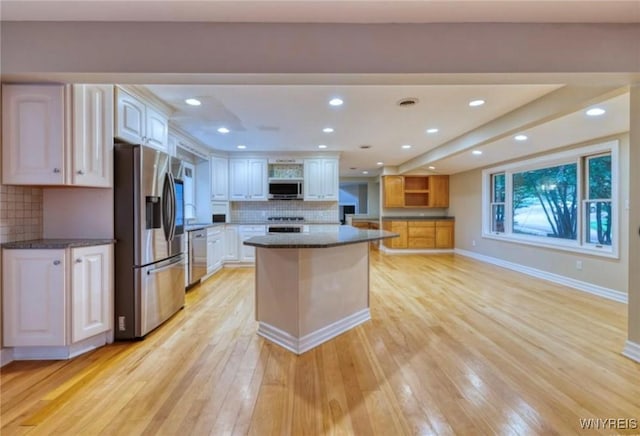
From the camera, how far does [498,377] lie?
2037 mm

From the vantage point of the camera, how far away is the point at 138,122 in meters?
2.90

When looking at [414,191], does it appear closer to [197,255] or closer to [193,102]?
[197,255]

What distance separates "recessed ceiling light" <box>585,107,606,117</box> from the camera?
2.92 metres

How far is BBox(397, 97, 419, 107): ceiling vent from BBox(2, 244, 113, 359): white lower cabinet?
10.8 feet

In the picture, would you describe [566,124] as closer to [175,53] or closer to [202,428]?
[175,53]

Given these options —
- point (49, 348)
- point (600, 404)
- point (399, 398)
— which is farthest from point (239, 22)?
point (600, 404)

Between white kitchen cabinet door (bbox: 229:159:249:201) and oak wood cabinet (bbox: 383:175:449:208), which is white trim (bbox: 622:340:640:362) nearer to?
white kitchen cabinet door (bbox: 229:159:249:201)

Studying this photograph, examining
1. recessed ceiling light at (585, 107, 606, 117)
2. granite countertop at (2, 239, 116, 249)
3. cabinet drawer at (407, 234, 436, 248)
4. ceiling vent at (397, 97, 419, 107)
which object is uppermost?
ceiling vent at (397, 97, 419, 107)

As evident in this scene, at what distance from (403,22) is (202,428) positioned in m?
2.69

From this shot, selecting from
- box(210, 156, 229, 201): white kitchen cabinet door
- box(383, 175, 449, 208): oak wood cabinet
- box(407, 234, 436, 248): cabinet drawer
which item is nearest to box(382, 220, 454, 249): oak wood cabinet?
box(407, 234, 436, 248): cabinet drawer

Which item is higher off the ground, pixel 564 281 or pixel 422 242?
pixel 422 242

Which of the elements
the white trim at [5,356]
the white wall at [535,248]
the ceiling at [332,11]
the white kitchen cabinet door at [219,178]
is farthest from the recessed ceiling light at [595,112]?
the white kitchen cabinet door at [219,178]

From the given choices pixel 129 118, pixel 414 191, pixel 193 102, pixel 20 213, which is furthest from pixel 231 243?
pixel 414 191

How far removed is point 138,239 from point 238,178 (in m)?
3.75
